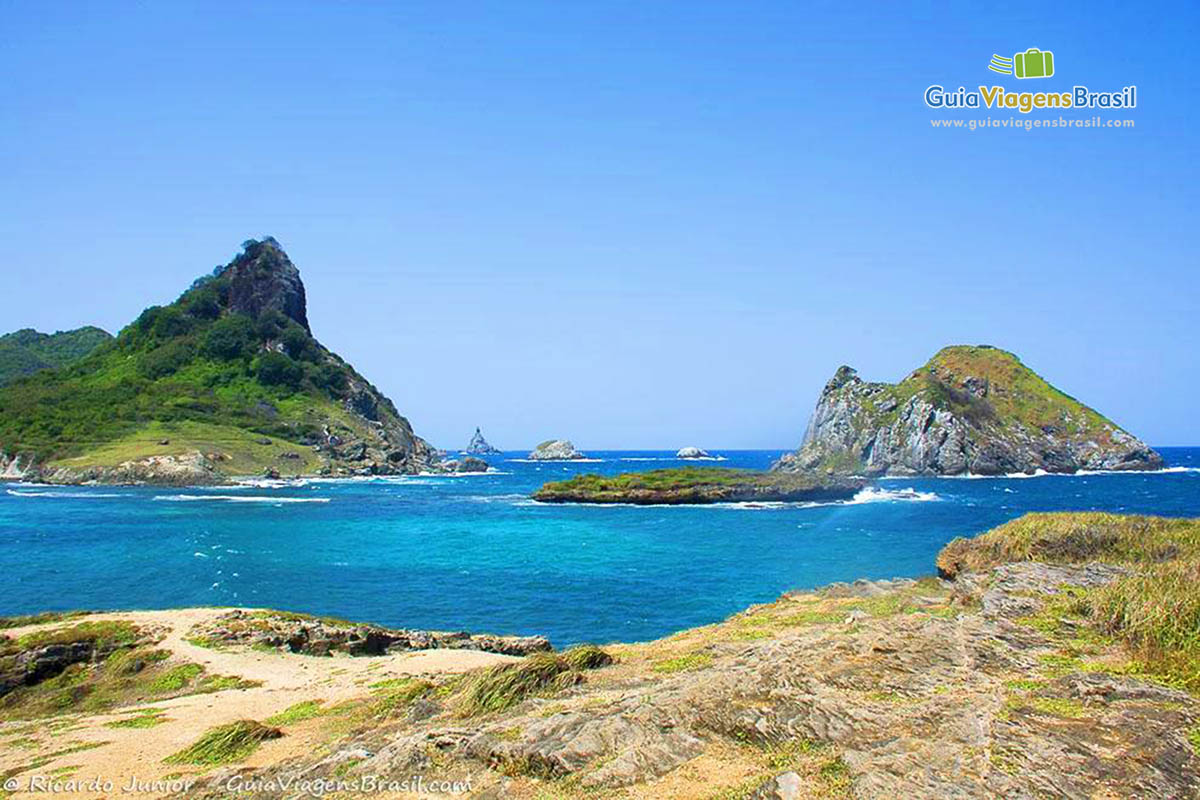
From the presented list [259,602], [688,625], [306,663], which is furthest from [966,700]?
[259,602]

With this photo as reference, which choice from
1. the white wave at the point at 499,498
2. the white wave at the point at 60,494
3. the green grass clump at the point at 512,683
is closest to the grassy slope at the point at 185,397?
the white wave at the point at 60,494

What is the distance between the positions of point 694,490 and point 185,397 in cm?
12097

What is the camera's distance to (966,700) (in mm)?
10586

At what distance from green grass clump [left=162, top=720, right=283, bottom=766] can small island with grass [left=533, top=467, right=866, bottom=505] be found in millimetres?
87845

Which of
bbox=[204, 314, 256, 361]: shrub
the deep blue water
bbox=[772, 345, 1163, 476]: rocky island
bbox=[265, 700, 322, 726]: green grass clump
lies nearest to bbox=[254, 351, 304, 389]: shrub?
bbox=[204, 314, 256, 361]: shrub

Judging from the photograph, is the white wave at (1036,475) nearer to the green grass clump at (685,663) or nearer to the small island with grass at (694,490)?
the small island with grass at (694,490)

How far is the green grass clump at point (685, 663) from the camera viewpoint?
52.5ft

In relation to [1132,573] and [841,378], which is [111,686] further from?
[841,378]

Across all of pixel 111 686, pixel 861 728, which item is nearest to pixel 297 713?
pixel 111 686

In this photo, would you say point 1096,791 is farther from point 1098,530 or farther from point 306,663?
point 306,663

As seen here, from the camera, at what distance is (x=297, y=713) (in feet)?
54.4

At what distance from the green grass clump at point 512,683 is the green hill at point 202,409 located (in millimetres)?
125010

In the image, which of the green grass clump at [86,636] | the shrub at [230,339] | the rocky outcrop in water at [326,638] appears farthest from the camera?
the shrub at [230,339]

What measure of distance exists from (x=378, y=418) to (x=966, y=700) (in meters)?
191
